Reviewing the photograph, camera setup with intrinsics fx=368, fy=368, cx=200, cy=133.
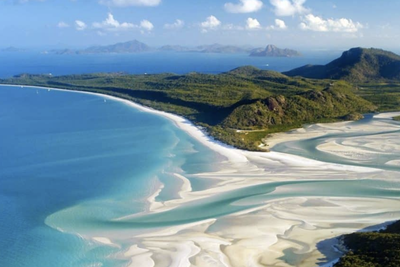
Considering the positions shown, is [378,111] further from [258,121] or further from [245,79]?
[245,79]

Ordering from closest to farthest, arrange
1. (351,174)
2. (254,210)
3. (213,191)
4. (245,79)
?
(254,210)
(213,191)
(351,174)
(245,79)

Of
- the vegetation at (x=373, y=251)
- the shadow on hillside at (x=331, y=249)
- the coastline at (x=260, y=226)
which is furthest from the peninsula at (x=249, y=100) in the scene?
the vegetation at (x=373, y=251)

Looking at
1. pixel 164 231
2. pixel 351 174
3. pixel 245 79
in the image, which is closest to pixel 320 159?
pixel 351 174

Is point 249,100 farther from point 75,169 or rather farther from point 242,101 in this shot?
point 75,169

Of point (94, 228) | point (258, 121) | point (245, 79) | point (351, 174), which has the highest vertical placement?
point (245, 79)

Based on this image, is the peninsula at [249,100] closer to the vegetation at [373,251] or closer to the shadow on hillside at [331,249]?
the shadow on hillside at [331,249]

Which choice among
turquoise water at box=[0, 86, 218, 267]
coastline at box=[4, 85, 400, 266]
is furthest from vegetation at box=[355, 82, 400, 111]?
Result: turquoise water at box=[0, 86, 218, 267]

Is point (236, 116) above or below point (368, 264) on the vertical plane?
above
